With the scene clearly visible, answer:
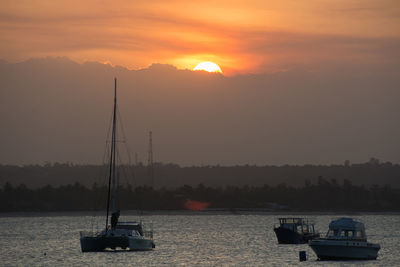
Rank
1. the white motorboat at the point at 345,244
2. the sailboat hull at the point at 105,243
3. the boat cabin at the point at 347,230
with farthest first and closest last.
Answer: the sailboat hull at the point at 105,243
the boat cabin at the point at 347,230
the white motorboat at the point at 345,244

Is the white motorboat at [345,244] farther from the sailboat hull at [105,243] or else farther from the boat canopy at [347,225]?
the sailboat hull at [105,243]

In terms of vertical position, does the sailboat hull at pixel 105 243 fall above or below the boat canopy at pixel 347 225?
below

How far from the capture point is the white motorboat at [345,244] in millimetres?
116375

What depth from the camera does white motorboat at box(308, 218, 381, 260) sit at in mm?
116375

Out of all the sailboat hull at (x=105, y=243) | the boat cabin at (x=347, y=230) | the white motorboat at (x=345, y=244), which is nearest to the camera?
the white motorboat at (x=345, y=244)

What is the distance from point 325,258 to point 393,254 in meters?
23.7

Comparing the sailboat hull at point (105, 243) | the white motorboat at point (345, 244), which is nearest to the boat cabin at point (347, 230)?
the white motorboat at point (345, 244)

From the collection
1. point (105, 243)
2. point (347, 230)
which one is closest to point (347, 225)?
point (347, 230)

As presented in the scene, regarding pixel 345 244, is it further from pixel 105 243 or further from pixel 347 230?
pixel 105 243

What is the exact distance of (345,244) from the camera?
116m

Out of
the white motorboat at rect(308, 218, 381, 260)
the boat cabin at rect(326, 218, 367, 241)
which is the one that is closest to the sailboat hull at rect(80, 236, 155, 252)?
the white motorboat at rect(308, 218, 381, 260)

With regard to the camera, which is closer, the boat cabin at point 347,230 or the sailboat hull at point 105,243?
the boat cabin at point 347,230

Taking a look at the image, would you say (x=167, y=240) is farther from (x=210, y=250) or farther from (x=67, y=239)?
(x=210, y=250)

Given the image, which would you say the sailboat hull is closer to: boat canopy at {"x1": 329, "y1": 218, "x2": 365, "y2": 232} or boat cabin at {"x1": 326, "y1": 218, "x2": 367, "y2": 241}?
boat cabin at {"x1": 326, "y1": 218, "x2": 367, "y2": 241}
